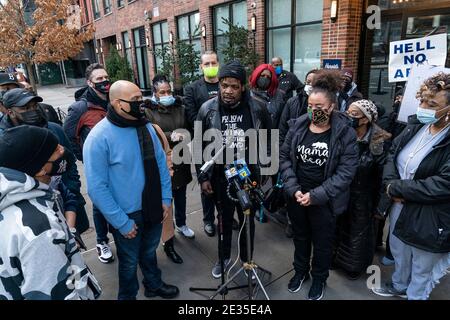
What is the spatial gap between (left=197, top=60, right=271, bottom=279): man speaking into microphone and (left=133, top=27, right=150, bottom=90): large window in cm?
1350

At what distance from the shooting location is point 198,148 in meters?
2.97

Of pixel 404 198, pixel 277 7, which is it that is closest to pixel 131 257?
pixel 404 198

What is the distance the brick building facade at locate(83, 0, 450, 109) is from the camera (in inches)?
211

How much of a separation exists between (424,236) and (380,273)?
94 cm

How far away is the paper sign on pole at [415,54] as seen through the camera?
314 cm

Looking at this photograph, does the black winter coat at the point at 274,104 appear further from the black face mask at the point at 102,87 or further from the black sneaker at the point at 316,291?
the black sneaker at the point at 316,291

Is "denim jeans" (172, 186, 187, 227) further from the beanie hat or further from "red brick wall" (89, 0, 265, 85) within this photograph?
"red brick wall" (89, 0, 265, 85)

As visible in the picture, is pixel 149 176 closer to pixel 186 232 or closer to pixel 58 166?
pixel 58 166

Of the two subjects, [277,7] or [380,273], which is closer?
[380,273]

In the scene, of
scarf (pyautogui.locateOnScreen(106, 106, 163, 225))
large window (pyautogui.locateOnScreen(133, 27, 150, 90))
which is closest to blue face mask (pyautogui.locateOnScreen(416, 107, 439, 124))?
scarf (pyautogui.locateOnScreen(106, 106, 163, 225))

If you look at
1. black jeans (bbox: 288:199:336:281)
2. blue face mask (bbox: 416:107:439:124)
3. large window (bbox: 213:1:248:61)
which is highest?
large window (bbox: 213:1:248:61)

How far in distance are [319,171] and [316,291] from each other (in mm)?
1099

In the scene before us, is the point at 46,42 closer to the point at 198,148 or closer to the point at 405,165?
the point at 198,148

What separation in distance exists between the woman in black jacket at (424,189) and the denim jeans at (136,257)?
2.02 meters
